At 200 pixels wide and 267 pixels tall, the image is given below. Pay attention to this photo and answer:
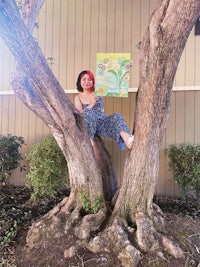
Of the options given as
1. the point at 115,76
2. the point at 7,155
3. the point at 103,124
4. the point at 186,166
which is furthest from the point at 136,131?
the point at 7,155

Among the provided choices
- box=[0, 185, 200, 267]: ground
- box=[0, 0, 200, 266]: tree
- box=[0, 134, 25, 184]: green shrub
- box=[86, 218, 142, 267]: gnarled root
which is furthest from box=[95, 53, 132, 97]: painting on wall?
box=[86, 218, 142, 267]: gnarled root

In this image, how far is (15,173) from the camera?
16.2 ft

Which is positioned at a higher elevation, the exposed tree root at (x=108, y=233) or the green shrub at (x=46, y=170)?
the green shrub at (x=46, y=170)

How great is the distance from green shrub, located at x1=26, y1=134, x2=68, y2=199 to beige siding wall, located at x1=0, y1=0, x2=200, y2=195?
3.56 feet

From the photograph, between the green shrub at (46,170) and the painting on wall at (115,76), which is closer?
the green shrub at (46,170)

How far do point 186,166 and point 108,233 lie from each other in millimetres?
1624

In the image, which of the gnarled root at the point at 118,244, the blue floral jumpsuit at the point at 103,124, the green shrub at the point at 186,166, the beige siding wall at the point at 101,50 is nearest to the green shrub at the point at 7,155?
the beige siding wall at the point at 101,50

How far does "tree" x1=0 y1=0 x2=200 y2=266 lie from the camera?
→ 7.41 feet

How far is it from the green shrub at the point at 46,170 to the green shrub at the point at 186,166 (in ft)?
5.34

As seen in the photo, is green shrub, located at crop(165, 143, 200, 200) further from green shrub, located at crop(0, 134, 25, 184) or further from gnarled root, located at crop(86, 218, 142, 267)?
green shrub, located at crop(0, 134, 25, 184)

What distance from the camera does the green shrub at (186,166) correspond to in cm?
352

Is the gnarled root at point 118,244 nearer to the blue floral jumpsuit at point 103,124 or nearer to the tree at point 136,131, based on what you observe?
the tree at point 136,131

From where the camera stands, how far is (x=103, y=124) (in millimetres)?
3135

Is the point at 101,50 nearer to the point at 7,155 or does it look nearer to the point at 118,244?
the point at 7,155
